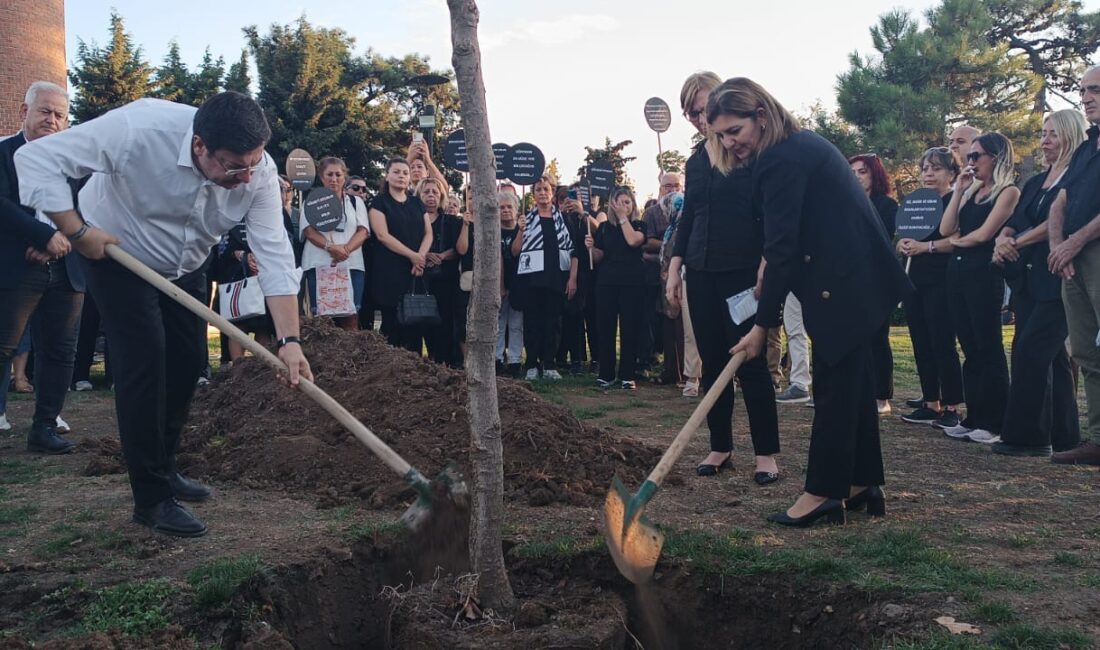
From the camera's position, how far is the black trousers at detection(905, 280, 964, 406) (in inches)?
275

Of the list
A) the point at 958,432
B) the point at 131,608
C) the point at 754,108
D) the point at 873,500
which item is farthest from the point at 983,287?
the point at 131,608

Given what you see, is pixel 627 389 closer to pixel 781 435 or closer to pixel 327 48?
pixel 781 435

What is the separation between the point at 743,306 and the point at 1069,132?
302cm

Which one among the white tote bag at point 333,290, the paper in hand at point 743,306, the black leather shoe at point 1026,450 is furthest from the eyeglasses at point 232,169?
the black leather shoe at point 1026,450

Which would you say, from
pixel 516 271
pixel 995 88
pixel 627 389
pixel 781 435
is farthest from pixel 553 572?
pixel 995 88

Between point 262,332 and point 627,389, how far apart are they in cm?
355

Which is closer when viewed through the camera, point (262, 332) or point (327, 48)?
point (262, 332)

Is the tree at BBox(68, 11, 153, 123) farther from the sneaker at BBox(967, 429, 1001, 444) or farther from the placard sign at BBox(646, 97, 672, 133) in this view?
the sneaker at BBox(967, 429, 1001, 444)

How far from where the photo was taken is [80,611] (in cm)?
325

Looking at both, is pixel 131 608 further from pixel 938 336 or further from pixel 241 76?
pixel 241 76

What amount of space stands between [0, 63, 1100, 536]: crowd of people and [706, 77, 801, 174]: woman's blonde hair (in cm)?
1

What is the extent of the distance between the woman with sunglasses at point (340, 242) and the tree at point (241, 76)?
2984 cm

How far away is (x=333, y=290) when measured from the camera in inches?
329

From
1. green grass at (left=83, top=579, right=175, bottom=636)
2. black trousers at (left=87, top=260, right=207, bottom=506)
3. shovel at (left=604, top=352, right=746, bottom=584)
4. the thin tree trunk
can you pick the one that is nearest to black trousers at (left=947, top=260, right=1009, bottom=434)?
shovel at (left=604, top=352, right=746, bottom=584)
